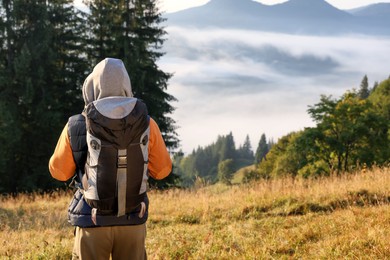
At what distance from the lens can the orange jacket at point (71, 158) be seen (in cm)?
275

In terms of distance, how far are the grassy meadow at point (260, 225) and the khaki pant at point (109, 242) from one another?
6.93 ft

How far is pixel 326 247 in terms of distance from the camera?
4594mm

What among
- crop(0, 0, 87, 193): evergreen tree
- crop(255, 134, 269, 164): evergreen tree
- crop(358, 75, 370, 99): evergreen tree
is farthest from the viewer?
crop(255, 134, 269, 164): evergreen tree

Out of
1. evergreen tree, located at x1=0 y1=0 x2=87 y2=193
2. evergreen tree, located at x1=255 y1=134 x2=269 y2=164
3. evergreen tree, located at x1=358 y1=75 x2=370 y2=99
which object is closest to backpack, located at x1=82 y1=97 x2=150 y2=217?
evergreen tree, located at x1=0 y1=0 x2=87 y2=193

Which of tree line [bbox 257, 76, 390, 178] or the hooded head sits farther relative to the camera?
tree line [bbox 257, 76, 390, 178]

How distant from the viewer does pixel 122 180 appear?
8.59ft

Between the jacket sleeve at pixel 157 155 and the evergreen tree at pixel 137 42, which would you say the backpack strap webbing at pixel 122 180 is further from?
the evergreen tree at pixel 137 42

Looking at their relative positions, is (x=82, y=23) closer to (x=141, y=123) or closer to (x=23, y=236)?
(x=23, y=236)

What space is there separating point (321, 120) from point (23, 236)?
3586cm

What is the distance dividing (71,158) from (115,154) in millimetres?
436

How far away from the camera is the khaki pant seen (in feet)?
8.91

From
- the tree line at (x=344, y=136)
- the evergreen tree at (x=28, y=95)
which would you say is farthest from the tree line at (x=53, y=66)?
Result: the tree line at (x=344, y=136)

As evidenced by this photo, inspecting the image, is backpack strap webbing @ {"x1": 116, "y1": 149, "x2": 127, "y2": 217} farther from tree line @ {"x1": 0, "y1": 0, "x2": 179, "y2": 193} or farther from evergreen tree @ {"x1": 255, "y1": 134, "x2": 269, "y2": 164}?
evergreen tree @ {"x1": 255, "y1": 134, "x2": 269, "y2": 164}

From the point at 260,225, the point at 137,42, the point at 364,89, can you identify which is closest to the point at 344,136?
the point at 137,42
